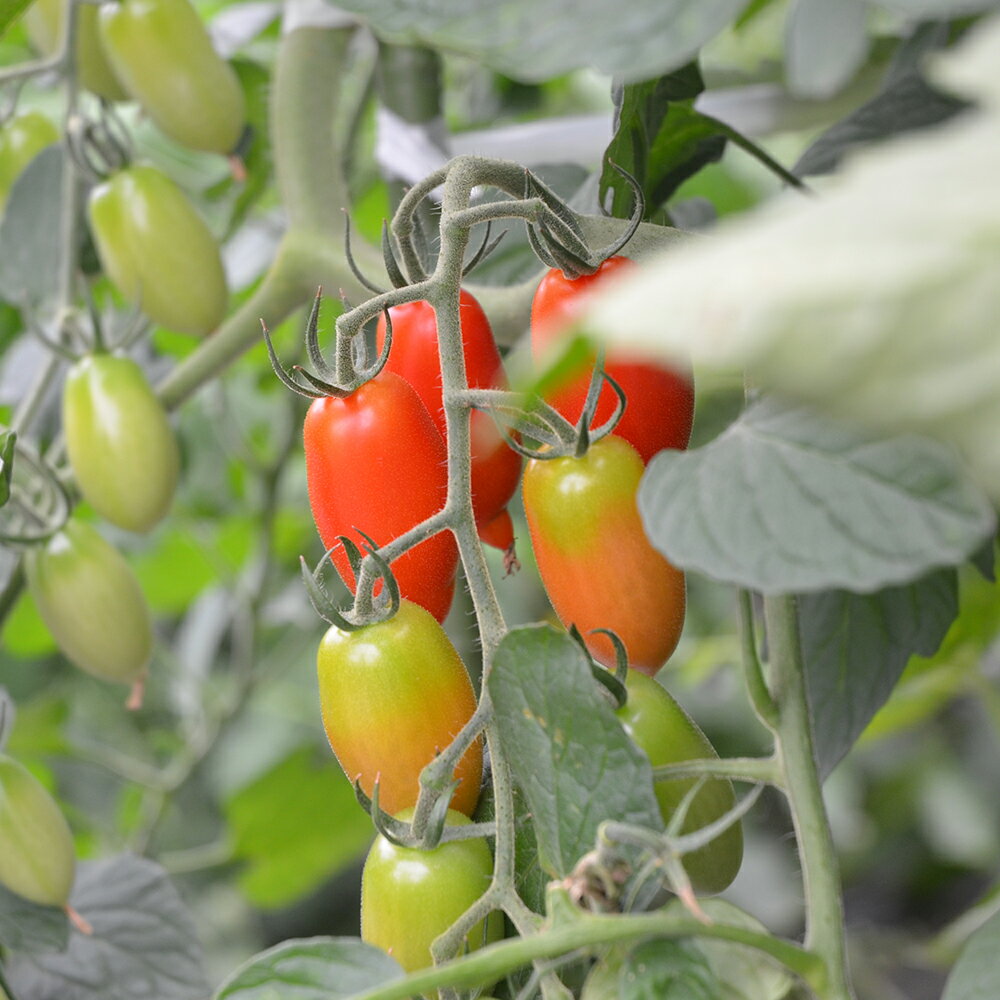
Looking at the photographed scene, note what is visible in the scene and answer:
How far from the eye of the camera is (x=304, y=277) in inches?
22.2

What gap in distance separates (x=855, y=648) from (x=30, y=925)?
0.33 m

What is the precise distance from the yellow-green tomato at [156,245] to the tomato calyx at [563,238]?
288 mm

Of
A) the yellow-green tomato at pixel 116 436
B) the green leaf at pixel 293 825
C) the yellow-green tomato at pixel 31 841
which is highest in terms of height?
the yellow-green tomato at pixel 116 436

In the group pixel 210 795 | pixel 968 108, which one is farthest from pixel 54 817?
pixel 210 795

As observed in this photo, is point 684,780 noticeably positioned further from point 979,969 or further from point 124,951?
point 124,951

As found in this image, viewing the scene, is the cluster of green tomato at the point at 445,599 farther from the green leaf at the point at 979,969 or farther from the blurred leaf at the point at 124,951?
the blurred leaf at the point at 124,951

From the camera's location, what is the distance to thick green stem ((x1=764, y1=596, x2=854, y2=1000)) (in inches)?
10.7

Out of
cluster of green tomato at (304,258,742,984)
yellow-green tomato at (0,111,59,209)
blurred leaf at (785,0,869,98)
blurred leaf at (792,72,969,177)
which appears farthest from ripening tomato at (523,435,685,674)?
yellow-green tomato at (0,111,59,209)

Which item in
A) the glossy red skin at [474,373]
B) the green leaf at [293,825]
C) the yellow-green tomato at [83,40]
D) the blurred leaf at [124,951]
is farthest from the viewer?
the green leaf at [293,825]

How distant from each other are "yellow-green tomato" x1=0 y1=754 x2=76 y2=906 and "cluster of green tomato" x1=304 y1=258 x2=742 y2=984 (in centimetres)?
17

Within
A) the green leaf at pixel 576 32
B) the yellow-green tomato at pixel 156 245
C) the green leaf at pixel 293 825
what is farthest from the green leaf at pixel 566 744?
the green leaf at pixel 293 825

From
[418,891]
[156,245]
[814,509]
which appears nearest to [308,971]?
[418,891]

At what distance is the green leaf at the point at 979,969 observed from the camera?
0.94ft

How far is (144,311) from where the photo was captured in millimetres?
591
